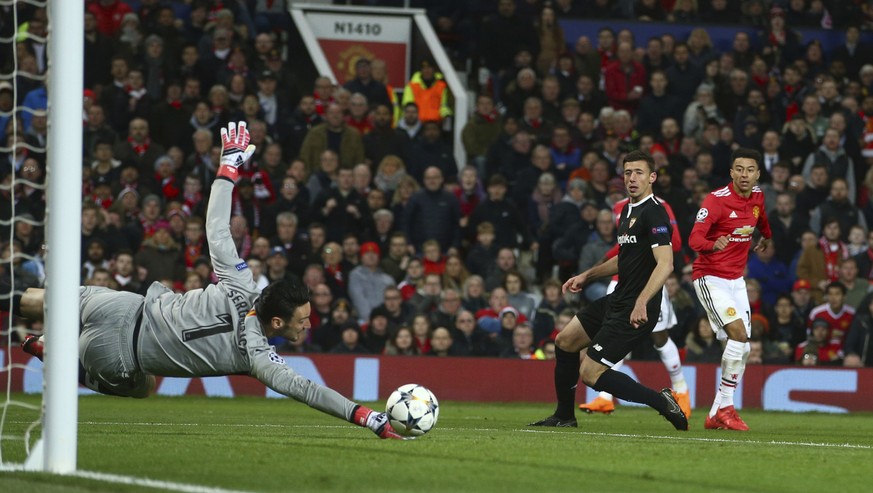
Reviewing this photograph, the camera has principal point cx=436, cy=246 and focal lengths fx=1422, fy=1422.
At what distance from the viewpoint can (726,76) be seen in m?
21.8

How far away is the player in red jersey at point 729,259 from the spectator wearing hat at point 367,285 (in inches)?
262

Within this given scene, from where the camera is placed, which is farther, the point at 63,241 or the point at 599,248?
the point at 599,248

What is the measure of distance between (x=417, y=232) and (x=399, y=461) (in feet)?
36.7

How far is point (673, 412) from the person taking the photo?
11.2 m

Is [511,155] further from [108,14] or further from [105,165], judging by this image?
[108,14]

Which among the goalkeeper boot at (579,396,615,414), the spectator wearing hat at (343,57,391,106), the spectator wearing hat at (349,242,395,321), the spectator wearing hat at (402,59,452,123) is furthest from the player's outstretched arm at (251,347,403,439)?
the spectator wearing hat at (402,59,452,123)

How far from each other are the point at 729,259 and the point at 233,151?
473 cm

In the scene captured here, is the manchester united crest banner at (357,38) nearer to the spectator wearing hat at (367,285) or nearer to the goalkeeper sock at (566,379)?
the spectator wearing hat at (367,285)

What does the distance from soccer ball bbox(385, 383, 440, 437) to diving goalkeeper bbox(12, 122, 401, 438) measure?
0.18m

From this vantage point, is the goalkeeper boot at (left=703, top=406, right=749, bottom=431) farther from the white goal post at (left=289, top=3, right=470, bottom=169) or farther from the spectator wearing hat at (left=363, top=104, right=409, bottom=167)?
the white goal post at (left=289, top=3, right=470, bottom=169)

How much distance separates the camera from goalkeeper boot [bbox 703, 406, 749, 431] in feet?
38.9

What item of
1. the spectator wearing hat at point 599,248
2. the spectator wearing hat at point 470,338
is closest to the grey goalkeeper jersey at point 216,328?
the spectator wearing hat at point 470,338

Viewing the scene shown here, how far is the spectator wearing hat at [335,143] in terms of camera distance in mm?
19625

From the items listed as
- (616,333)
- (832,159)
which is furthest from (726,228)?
(832,159)
